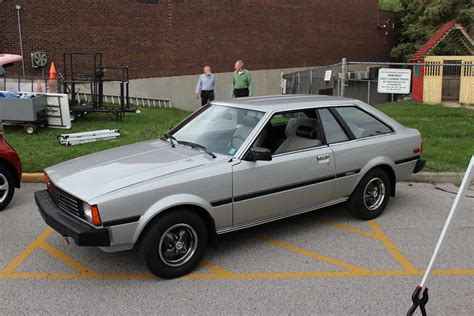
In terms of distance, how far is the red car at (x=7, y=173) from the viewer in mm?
5898

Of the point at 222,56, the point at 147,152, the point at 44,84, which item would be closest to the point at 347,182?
the point at 147,152

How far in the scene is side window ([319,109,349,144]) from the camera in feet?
17.3

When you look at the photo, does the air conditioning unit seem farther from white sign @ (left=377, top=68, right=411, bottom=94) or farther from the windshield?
the windshield

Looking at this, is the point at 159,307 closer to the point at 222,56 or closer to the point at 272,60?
the point at 222,56

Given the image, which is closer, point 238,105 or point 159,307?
point 159,307

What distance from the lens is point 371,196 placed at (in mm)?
5691

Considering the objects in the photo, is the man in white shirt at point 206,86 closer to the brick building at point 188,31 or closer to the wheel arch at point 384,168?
the brick building at point 188,31

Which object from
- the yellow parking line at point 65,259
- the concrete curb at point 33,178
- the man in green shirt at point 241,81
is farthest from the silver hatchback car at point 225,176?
the man in green shirt at point 241,81

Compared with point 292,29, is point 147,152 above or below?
below

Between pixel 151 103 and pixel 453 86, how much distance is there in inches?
488

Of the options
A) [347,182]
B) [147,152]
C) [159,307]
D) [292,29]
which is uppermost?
[292,29]

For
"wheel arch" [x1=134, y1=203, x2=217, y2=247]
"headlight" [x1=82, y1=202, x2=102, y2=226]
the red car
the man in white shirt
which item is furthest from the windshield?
the man in white shirt

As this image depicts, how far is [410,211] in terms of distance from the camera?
6.05 metres

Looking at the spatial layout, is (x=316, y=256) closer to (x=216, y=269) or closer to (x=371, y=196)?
(x=216, y=269)
